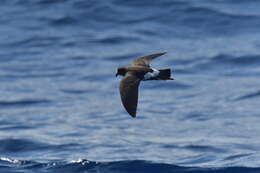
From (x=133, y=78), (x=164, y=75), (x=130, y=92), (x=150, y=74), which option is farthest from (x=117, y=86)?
(x=130, y=92)

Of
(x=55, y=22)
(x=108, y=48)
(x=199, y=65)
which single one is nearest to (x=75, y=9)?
(x=55, y=22)

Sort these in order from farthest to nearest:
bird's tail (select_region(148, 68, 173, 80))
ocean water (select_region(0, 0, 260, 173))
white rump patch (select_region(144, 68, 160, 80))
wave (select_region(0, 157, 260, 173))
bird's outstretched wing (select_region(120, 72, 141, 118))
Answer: ocean water (select_region(0, 0, 260, 173)), wave (select_region(0, 157, 260, 173)), bird's tail (select_region(148, 68, 173, 80)), white rump patch (select_region(144, 68, 160, 80)), bird's outstretched wing (select_region(120, 72, 141, 118))

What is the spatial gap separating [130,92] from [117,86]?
23.1 feet

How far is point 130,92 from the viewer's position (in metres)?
11.1

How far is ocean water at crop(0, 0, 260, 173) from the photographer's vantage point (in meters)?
14.3

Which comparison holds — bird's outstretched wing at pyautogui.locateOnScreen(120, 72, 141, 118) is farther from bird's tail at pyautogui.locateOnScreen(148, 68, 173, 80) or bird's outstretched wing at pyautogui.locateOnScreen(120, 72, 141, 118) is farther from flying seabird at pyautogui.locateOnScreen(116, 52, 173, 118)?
bird's tail at pyautogui.locateOnScreen(148, 68, 173, 80)

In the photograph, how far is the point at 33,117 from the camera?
55.5 ft

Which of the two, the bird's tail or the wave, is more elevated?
the bird's tail

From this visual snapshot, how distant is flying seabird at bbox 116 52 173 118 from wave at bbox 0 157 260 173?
4.94 ft

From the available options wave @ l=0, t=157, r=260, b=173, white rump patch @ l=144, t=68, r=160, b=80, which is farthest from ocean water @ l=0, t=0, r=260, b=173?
white rump patch @ l=144, t=68, r=160, b=80

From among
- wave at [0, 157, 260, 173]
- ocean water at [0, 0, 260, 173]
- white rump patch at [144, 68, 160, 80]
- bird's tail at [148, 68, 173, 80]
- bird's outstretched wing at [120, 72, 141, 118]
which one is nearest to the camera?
bird's outstretched wing at [120, 72, 141, 118]

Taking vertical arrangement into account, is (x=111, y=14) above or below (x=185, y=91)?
above

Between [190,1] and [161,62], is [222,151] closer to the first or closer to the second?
→ [161,62]

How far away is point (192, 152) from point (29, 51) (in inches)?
265
